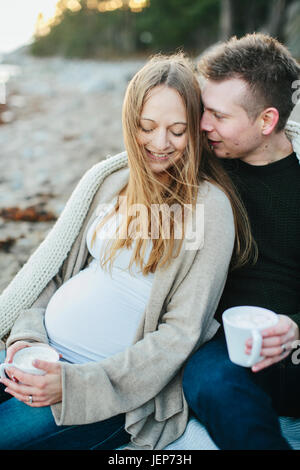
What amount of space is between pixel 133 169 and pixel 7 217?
308 cm

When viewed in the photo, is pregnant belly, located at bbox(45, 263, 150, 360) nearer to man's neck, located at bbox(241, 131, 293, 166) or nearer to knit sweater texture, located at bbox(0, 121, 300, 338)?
knit sweater texture, located at bbox(0, 121, 300, 338)

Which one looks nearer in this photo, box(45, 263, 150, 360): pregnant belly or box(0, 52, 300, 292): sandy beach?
box(45, 263, 150, 360): pregnant belly

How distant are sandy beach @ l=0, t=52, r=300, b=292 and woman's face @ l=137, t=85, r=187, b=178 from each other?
A: 2012mm

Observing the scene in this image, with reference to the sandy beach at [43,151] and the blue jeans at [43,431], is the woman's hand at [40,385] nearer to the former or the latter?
the blue jeans at [43,431]

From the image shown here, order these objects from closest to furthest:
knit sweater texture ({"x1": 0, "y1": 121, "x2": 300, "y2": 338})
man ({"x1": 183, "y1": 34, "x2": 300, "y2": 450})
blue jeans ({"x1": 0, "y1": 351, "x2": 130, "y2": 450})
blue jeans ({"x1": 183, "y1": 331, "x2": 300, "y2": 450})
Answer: blue jeans ({"x1": 183, "y1": 331, "x2": 300, "y2": 450})
blue jeans ({"x1": 0, "y1": 351, "x2": 130, "y2": 450})
man ({"x1": 183, "y1": 34, "x2": 300, "y2": 450})
knit sweater texture ({"x1": 0, "y1": 121, "x2": 300, "y2": 338})

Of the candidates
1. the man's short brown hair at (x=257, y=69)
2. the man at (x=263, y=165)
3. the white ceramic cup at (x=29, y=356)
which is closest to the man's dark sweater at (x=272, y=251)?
the man at (x=263, y=165)

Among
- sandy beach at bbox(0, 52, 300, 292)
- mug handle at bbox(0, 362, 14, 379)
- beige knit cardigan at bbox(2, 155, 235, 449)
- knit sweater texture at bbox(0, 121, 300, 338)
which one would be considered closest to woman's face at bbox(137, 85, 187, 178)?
beige knit cardigan at bbox(2, 155, 235, 449)

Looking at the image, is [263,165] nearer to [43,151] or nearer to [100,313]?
[100,313]

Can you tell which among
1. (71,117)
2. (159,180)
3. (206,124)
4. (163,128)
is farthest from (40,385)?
(71,117)

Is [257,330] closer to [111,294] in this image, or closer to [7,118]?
[111,294]

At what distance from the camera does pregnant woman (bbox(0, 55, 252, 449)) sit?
179 cm

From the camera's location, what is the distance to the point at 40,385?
1723 mm

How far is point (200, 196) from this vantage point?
2.03m

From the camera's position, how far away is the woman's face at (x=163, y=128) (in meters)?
2.01
